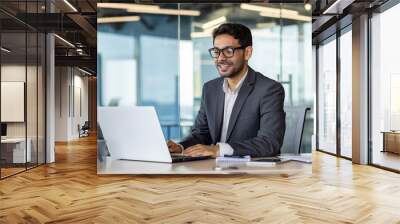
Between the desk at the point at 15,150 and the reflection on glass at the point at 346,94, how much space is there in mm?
6047

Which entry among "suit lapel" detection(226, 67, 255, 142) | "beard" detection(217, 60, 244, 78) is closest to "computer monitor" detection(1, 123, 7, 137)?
"beard" detection(217, 60, 244, 78)

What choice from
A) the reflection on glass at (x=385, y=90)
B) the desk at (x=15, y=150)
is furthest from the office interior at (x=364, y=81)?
the desk at (x=15, y=150)

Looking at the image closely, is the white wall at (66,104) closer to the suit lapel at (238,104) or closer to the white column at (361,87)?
the white column at (361,87)

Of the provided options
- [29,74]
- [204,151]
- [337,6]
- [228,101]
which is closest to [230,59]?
[228,101]

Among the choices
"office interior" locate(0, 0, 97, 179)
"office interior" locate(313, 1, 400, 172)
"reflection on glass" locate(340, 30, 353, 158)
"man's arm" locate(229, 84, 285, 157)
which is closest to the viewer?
"man's arm" locate(229, 84, 285, 157)

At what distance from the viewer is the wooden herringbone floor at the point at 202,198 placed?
3.81 m

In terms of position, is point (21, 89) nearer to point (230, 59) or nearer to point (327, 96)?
point (230, 59)

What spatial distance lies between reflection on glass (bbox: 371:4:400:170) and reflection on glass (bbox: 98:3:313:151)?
1827 millimetres

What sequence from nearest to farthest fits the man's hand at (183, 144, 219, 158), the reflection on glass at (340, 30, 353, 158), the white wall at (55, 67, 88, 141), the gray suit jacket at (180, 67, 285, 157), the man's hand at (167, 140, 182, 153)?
the man's hand at (183, 144, 219, 158), the man's hand at (167, 140, 182, 153), the gray suit jacket at (180, 67, 285, 157), the reflection on glass at (340, 30, 353, 158), the white wall at (55, 67, 88, 141)

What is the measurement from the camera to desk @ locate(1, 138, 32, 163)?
20.8 ft

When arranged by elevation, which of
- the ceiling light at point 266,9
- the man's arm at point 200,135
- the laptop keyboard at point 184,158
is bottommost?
the laptop keyboard at point 184,158

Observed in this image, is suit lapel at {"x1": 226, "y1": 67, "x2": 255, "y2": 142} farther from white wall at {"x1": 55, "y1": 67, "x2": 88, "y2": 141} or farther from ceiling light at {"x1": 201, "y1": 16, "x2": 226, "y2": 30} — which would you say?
white wall at {"x1": 55, "y1": 67, "x2": 88, "y2": 141}

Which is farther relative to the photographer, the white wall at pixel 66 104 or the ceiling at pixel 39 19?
the white wall at pixel 66 104

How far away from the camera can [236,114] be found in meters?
3.68
